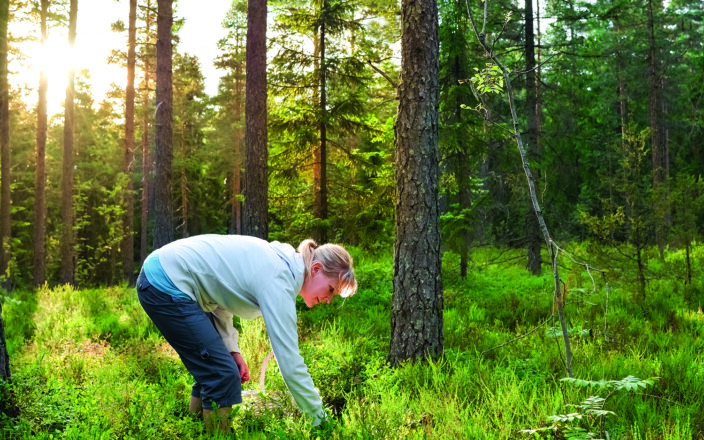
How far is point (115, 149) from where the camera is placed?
27.1 meters

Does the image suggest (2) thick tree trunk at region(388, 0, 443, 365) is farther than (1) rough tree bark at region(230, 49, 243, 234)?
No

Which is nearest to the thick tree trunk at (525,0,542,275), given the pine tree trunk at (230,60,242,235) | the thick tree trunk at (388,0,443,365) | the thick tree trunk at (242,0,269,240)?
the thick tree trunk at (242,0,269,240)

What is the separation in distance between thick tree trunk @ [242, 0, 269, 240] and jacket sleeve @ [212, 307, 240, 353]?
5072 millimetres

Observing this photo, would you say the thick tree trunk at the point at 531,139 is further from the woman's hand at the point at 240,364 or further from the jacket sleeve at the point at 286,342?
the jacket sleeve at the point at 286,342

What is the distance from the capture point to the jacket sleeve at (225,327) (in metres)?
3.48

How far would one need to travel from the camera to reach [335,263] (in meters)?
3.00

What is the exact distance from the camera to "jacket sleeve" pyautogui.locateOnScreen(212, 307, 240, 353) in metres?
3.48

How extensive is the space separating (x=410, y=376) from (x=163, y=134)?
10.3 m

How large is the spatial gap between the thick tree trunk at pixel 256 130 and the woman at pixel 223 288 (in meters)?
5.57

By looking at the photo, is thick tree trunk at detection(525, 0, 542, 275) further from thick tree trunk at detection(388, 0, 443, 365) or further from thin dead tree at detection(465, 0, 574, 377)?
thin dead tree at detection(465, 0, 574, 377)

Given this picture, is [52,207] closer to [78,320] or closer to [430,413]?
[78,320]

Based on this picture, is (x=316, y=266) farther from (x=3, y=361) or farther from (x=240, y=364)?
(x=3, y=361)

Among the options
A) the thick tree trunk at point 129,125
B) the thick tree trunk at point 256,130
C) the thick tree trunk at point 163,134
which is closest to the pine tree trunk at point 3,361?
the thick tree trunk at point 256,130

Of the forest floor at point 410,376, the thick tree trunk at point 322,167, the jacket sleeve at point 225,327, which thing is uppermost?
the thick tree trunk at point 322,167
